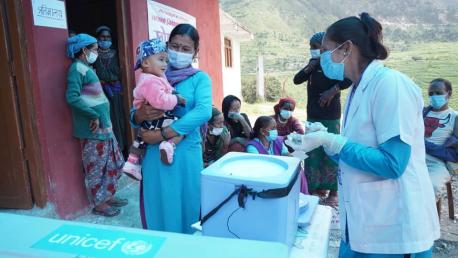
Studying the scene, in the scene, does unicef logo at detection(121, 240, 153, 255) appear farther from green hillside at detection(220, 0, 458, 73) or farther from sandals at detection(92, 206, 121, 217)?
green hillside at detection(220, 0, 458, 73)

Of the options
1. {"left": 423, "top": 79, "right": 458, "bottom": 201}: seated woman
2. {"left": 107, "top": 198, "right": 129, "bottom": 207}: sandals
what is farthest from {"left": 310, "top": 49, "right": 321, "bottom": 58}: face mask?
{"left": 107, "top": 198, "right": 129, "bottom": 207}: sandals

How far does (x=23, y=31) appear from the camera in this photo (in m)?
3.02

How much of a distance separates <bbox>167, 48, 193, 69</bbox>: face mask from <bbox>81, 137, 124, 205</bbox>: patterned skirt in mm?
1690

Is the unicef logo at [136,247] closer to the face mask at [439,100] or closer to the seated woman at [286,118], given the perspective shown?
the face mask at [439,100]

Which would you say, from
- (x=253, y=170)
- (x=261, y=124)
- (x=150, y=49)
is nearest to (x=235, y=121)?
(x=261, y=124)

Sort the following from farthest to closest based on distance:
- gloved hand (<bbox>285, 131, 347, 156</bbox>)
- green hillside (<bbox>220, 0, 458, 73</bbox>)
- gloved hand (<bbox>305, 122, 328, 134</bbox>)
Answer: green hillside (<bbox>220, 0, 458, 73</bbox>)
gloved hand (<bbox>305, 122, 328, 134</bbox>)
gloved hand (<bbox>285, 131, 347, 156</bbox>)

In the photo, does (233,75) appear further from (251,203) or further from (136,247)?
(136,247)

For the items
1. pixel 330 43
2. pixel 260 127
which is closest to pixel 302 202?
pixel 330 43

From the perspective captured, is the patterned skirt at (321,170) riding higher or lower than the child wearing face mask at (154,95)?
lower

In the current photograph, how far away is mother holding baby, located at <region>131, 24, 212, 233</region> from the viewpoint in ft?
7.06

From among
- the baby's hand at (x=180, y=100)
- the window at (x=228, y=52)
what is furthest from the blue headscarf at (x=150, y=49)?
the window at (x=228, y=52)

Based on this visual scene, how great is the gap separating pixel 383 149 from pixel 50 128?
2844 mm

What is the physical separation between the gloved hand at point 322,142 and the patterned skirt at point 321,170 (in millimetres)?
2366

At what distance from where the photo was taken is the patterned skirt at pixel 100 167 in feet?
11.6
